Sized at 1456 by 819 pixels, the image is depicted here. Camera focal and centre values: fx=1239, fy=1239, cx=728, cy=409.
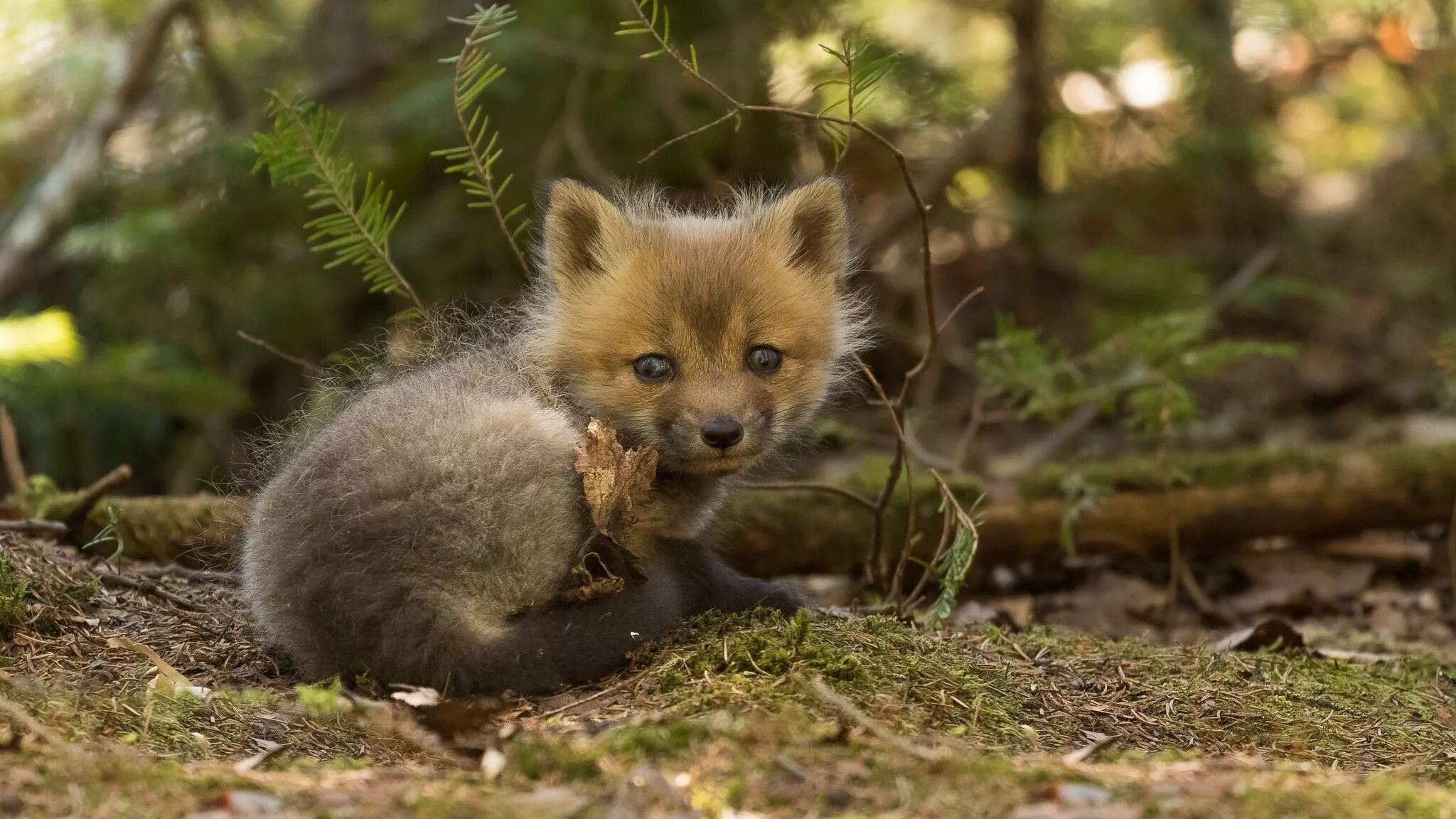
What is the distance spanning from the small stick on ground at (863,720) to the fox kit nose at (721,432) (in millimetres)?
891

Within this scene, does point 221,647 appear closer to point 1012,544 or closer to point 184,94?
point 1012,544

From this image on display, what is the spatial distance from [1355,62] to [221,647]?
444 inches

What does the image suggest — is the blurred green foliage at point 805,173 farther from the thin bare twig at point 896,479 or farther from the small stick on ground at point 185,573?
the thin bare twig at point 896,479

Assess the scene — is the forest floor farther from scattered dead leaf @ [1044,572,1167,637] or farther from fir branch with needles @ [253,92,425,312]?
fir branch with needles @ [253,92,425,312]

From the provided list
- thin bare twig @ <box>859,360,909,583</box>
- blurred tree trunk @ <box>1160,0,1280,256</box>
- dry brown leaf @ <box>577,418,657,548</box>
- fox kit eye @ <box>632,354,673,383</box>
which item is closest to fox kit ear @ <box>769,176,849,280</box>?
thin bare twig @ <box>859,360,909,583</box>

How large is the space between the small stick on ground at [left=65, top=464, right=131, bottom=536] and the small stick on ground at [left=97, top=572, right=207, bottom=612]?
1.78 ft

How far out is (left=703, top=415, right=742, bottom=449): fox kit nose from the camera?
4047 mm

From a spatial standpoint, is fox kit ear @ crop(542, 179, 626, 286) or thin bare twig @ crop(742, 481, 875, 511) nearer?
fox kit ear @ crop(542, 179, 626, 286)

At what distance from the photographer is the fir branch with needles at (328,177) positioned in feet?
15.9

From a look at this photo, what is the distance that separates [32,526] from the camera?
16.9ft

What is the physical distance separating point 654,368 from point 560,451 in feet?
1.84

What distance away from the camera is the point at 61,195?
7590mm

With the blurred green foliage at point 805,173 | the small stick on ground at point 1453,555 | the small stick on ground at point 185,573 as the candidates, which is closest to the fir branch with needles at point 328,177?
the blurred green foliage at point 805,173

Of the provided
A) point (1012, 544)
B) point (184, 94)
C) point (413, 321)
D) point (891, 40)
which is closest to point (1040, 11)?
point (891, 40)
